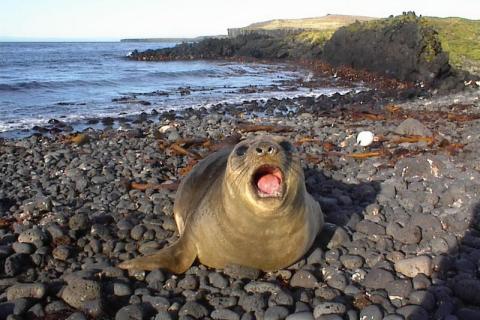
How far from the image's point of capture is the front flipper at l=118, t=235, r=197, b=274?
14.9ft

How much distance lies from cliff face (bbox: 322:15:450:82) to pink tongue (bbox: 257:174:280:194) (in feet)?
74.4

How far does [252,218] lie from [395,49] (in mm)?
27558

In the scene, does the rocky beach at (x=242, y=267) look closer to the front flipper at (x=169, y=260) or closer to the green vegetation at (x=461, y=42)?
the front flipper at (x=169, y=260)

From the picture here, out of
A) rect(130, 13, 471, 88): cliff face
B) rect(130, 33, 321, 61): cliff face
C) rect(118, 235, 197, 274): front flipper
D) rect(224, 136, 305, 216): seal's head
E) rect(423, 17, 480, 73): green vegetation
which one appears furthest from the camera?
rect(130, 33, 321, 61): cliff face

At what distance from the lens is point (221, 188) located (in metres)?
4.53

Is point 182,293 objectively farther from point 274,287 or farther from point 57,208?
point 57,208

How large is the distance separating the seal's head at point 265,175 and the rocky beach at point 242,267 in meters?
0.74

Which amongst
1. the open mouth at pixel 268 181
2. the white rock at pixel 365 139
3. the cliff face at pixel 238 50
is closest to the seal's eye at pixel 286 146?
the open mouth at pixel 268 181

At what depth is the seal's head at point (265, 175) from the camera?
12.6ft

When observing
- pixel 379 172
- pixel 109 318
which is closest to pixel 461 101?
pixel 379 172

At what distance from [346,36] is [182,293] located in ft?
117

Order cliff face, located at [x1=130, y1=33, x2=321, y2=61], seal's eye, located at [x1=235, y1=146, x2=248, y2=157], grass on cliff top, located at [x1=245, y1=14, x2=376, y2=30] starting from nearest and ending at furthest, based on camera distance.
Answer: seal's eye, located at [x1=235, y1=146, x2=248, y2=157], cliff face, located at [x1=130, y1=33, x2=321, y2=61], grass on cliff top, located at [x1=245, y1=14, x2=376, y2=30]

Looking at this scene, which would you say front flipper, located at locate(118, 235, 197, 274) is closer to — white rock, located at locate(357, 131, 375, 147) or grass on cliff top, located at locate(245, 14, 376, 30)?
white rock, located at locate(357, 131, 375, 147)

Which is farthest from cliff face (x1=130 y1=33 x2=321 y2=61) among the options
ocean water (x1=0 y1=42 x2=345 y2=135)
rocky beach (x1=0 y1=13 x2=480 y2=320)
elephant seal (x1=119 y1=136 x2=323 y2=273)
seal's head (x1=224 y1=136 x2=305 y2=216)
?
seal's head (x1=224 y1=136 x2=305 y2=216)
